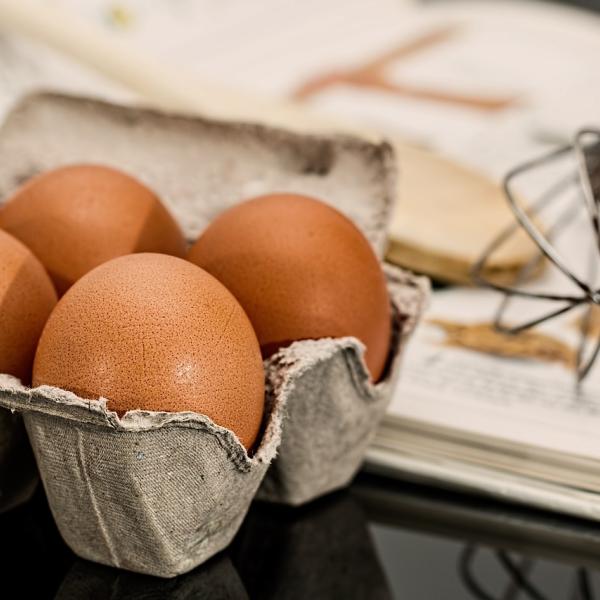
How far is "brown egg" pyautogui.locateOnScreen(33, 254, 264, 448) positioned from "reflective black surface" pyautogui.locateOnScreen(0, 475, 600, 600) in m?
0.08

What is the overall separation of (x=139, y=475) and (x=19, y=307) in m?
0.10

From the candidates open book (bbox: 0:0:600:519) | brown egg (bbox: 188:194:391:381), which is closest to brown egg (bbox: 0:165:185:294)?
brown egg (bbox: 188:194:391:381)

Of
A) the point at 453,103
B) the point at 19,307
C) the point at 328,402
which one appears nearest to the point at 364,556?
the point at 328,402

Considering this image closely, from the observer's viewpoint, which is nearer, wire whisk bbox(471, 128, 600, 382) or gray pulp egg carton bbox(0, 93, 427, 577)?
gray pulp egg carton bbox(0, 93, 427, 577)

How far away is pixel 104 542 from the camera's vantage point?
46 cm

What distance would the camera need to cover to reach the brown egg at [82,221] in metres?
0.52

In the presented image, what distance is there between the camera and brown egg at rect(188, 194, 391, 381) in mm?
479

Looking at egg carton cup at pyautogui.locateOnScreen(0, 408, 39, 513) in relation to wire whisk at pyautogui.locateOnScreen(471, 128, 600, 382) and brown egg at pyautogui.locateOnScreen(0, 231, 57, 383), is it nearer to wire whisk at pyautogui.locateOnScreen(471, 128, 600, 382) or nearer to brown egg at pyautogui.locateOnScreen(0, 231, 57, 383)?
brown egg at pyautogui.locateOnScreen(0, 231, 57, 383)

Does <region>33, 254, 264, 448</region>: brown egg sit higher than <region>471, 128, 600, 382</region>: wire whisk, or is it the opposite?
<region>33, 254, 264, 448</region>: brown egg

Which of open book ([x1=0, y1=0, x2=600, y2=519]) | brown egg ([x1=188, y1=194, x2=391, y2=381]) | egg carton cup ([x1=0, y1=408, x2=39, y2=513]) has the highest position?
brown egg ([x1=188, y1=194, x2=391, y2=381])

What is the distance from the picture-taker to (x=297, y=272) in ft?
1.58

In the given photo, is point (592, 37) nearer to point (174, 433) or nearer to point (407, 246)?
point (407, 246)

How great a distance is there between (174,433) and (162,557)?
79 millimetres

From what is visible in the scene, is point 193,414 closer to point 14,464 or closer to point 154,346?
point 154,346
